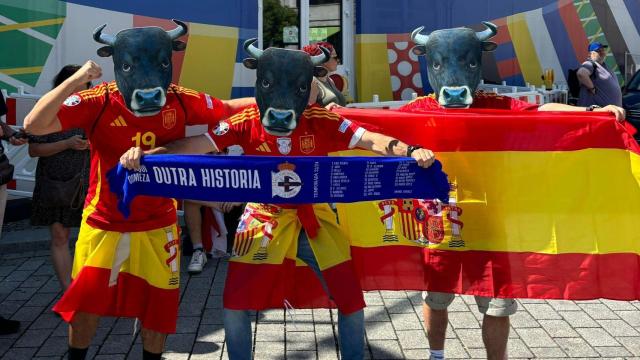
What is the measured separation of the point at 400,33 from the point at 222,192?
5.46 metres

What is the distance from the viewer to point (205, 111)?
367 centimetres

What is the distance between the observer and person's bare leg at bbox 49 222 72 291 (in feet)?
16.7

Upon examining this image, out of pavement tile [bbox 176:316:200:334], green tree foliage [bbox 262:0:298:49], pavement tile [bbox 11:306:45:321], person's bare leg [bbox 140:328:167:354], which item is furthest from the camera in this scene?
green tree foliage [bbox 262:0:298:49]

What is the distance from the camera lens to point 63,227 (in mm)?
5098

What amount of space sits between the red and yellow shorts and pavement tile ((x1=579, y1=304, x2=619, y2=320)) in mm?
3059

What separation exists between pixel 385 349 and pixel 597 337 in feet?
4.56

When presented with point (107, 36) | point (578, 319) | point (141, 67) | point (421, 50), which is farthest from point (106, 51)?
point (578, 319)

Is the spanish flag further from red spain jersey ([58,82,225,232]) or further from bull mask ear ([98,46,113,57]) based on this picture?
bull mask ear ([98,46,113,57])

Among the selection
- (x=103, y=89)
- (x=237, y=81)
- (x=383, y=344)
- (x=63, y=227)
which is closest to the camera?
(x=103, y=89)

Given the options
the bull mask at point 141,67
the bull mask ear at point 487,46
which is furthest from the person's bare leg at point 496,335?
the bull mask at point 141,67

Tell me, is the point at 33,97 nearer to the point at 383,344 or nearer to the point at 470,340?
the point at 383,344

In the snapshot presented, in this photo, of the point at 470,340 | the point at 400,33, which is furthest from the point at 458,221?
the point at 400,33

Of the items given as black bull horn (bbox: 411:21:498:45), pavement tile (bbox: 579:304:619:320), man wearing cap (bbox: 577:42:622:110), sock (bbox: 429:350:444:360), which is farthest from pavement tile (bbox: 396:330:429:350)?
man wearing cap (bbox: 577:42:622:110)

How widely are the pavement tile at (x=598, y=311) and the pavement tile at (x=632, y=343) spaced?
395 millimetres
